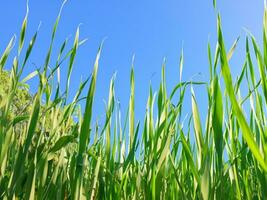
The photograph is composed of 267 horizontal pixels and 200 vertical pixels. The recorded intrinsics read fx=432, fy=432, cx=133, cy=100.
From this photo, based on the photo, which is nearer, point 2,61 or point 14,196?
point 14,196

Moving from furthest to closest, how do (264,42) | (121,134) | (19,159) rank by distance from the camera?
(121,134) → (19,159) → (264,42)

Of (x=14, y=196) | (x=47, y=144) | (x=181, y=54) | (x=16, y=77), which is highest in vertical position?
(x=181, y=54)

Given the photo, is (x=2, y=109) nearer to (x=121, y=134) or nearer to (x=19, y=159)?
(x=19, y=159)

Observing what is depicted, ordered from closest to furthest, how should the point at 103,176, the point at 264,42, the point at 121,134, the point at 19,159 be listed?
the point at 264,42 → the point at 19,159 → the point at 103,176 → the point at 121,134

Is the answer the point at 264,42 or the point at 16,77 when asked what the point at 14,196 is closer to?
the point at 16,77

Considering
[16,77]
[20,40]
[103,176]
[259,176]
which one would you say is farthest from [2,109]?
[259,176]

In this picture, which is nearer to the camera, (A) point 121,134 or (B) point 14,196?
(B) point 14,196

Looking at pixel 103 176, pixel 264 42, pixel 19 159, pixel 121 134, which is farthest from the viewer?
pixel 121 134

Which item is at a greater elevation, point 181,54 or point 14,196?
point 181,54

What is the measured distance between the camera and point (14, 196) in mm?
910

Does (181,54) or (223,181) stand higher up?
(181,54)

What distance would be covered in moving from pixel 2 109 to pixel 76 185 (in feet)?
0.95

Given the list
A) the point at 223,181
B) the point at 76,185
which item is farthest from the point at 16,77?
the point at 223,181

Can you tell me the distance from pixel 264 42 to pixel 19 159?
57 cm
